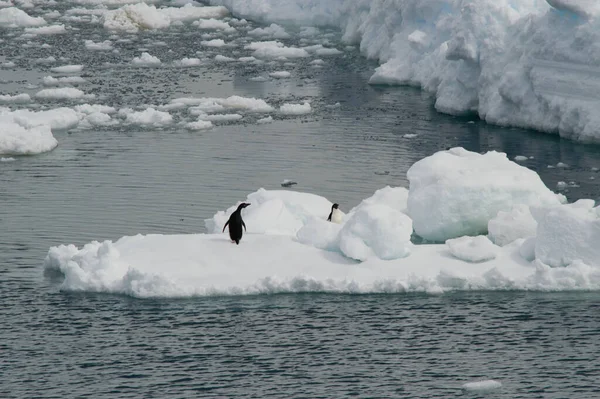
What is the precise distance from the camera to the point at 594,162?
35938 millimetres

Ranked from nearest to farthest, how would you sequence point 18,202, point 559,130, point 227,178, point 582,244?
point 582,244, point 18,202, point 227,178, point 559,130

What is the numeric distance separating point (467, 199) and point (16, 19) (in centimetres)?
4724

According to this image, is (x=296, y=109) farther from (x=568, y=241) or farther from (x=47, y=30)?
(x=47, y=30)

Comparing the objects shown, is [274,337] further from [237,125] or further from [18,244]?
[237,125]

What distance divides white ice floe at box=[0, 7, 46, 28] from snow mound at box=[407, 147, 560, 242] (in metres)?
44.7

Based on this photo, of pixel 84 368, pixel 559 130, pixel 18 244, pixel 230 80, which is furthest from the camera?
pixel 230 80

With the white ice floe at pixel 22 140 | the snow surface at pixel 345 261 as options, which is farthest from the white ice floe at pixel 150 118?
the snow surface at pixel 345 261

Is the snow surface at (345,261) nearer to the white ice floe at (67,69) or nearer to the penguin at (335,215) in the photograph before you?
the penguin at (335,215)

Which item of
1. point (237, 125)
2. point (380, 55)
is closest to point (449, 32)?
point (380, 55)

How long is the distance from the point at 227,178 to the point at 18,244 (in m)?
7.89

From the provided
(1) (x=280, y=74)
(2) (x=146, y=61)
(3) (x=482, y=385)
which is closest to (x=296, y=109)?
(1) (x=280, y=74)

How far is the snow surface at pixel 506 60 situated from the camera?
3794cm

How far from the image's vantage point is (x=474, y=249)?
82.5 feet

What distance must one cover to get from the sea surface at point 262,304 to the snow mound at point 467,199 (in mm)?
3427
